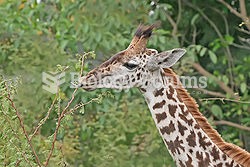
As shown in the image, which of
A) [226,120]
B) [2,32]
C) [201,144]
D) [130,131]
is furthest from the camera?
[226,120]

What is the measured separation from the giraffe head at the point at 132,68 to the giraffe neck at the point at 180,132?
0.06 meters

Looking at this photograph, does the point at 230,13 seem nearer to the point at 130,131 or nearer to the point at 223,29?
the point at 223,29

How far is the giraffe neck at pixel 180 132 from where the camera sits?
13.1 ft

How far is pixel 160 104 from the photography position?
4121 millimetres

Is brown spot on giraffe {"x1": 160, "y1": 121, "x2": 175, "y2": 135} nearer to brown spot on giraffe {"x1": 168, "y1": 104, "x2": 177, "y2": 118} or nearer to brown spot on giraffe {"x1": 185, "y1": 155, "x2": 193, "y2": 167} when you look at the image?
brown spot on giraffe {"x1": 168, "y1": 104, "x2": 177, "y2": 118}

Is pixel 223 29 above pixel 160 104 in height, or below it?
above

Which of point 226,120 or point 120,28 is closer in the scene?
point 120,28

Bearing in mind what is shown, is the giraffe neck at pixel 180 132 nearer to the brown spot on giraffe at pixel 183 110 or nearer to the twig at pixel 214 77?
the brown spot on giraffe at pixel 183 110

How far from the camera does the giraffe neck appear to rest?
4000mm

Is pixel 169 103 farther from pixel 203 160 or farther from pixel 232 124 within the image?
pixel 232 124

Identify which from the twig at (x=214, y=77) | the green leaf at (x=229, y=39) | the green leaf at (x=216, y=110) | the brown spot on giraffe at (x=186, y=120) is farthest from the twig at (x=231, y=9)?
the brown spot on giraffe at (x=186, y=120)

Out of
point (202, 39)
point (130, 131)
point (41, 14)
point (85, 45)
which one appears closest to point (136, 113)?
point (130, 131)

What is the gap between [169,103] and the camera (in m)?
4.12

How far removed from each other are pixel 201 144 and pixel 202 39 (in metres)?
3.73
